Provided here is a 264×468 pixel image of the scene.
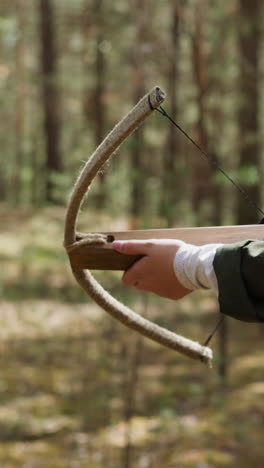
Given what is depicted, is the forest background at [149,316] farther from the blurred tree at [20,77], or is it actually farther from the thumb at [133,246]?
the blurred tree at [20,77]

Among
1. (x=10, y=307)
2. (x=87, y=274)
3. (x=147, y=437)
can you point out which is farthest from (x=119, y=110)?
(x=87, y=274)

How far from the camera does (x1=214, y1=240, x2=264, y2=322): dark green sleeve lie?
154 centimetres

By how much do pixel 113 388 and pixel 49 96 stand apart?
766 cm

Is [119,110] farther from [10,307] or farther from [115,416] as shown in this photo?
[115,416]

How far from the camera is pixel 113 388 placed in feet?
23.8

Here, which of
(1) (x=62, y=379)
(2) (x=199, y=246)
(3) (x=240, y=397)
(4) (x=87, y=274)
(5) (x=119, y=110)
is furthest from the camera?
(5) (x=119, y=110)

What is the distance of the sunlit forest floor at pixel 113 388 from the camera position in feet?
19.7

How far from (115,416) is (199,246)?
5.34 meters

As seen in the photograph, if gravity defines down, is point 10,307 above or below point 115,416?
above

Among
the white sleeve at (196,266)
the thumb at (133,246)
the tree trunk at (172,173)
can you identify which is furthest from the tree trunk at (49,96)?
the white sleeve at (196,266)

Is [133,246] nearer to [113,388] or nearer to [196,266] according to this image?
[196,266]

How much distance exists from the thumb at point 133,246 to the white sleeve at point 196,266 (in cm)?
10

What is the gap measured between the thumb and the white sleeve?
0.10 meters

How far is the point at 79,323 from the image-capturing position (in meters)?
9.09
